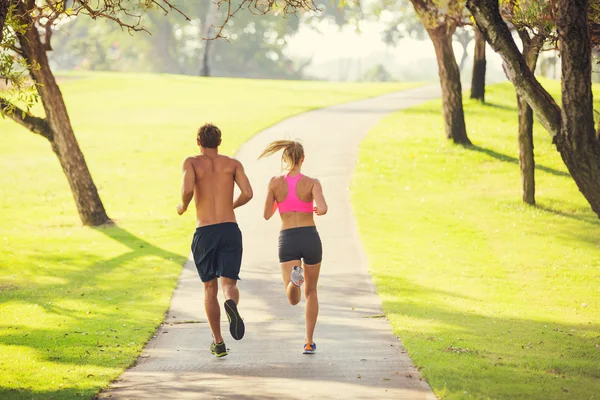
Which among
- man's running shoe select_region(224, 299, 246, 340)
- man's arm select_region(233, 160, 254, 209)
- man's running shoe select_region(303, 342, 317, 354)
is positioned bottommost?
man's running shoe select_region(303, 342, 317, 354)

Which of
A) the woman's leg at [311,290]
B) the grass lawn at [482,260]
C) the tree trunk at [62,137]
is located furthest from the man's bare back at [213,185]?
the tree trunk at [62,137]

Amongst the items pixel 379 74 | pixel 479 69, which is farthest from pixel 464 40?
pixel 479 69

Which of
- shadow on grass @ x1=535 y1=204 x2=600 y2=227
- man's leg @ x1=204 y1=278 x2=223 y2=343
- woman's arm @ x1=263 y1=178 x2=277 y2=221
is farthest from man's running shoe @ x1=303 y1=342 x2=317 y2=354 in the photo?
shadow on grass @ x1=535 y1=204 x2=600 y2=227

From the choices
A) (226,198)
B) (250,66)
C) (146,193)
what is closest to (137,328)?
(226,198)

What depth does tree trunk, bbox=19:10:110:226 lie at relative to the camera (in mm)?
17281

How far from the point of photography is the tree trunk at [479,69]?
1244 inches

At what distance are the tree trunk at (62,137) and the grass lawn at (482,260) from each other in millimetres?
5910

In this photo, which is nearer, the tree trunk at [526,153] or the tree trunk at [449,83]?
the tree trunk at [526,153]

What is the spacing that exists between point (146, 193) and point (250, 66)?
229ft

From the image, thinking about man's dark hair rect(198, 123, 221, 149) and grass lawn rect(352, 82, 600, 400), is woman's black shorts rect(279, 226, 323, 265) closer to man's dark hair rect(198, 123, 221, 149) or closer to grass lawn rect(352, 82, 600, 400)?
man's dark hair rect(198, 123, 221, 149)

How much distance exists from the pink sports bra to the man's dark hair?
773mm

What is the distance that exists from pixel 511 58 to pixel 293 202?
9.48ft

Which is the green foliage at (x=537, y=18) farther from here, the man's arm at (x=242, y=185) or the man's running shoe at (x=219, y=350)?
the man's running shoe at (x=219, y=350)

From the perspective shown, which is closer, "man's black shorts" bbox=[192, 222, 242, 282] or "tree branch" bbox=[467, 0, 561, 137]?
"man's black shorts" bbox=[192, 222, 242, 282]
